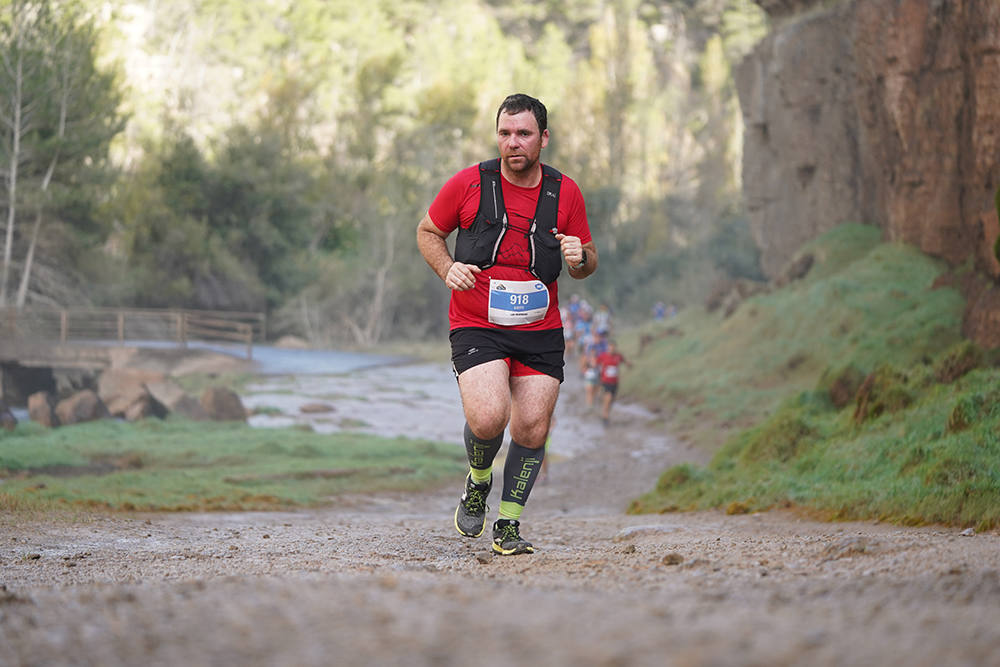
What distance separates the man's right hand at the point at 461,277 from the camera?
493 cm

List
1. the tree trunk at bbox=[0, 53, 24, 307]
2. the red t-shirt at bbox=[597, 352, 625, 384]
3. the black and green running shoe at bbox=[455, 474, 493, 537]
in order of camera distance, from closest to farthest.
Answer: the black and green running shoe at bbox=[455, 474, 493, 537] < the red t-shirt at bbox=[597, 352, 625, 384] < the tree trunk at bbox=[0, 53, 24, 307]

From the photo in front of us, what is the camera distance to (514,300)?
5.05 metres

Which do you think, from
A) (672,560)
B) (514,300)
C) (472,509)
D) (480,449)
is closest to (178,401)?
(472,509)

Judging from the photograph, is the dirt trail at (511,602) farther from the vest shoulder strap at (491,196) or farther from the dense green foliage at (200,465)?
the dense green foliage at (200,465)

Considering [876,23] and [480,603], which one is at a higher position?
[876,23]

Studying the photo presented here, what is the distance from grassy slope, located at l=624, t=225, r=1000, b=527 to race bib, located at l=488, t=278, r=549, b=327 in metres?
2.65

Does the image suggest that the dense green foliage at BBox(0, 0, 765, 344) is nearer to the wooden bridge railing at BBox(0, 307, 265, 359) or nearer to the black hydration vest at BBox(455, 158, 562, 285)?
the wooden bridge railing at BBox(0, 307, 265, 359)

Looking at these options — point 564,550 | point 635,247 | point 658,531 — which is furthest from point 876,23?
point 635,247

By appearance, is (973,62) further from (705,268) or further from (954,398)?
(705,268)

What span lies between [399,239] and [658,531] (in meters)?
33.1

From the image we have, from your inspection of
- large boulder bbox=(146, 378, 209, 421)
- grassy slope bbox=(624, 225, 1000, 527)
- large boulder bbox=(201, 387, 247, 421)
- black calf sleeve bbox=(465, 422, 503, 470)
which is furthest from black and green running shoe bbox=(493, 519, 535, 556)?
large boulder bbox=(201, 387, 247, 421)

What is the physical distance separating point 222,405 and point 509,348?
13423 mm

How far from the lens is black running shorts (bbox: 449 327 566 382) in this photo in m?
5.11

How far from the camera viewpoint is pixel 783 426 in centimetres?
1000
